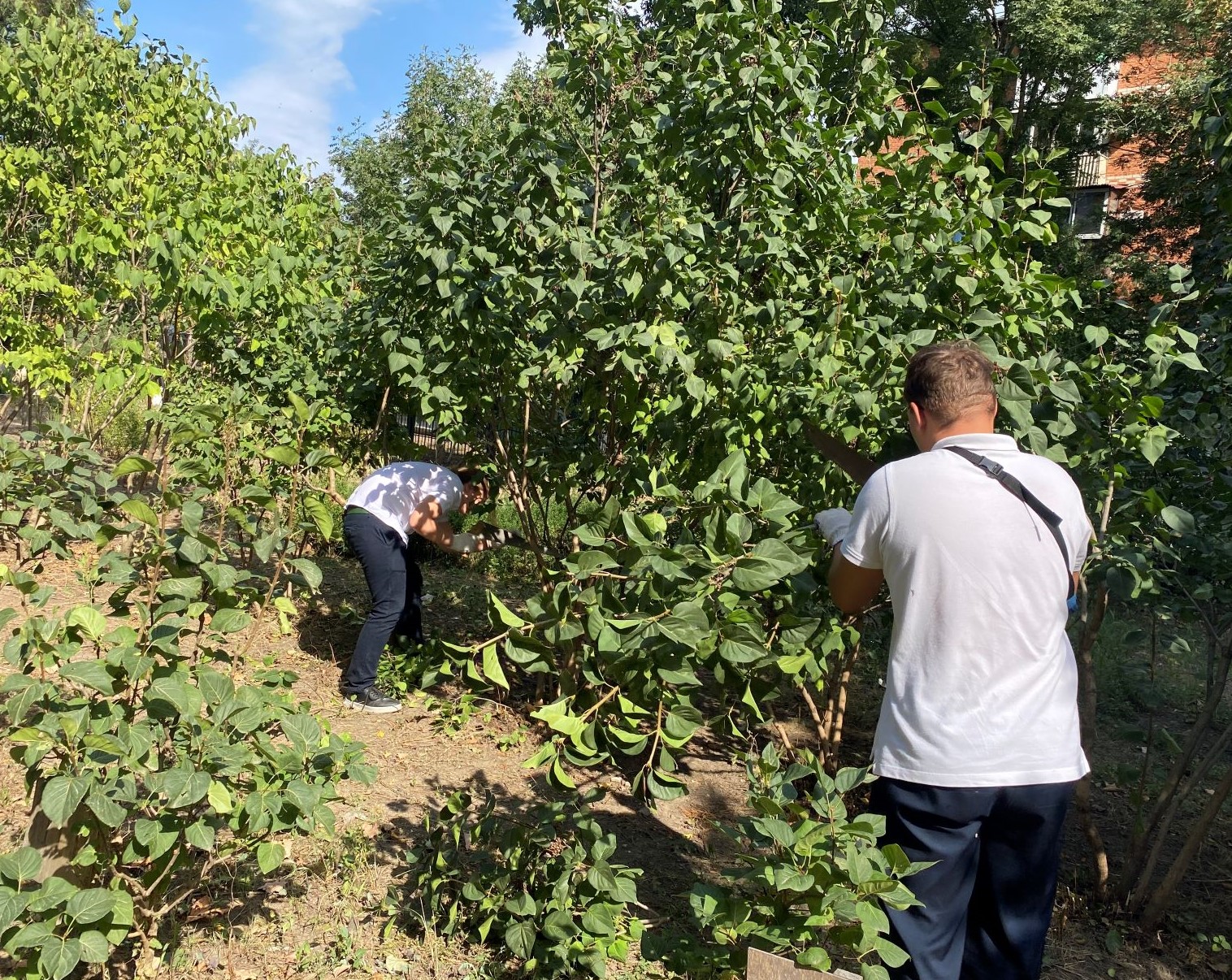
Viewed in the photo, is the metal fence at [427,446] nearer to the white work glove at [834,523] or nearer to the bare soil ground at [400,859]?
the bare soil ground at [400,859]

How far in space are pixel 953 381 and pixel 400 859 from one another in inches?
94.9

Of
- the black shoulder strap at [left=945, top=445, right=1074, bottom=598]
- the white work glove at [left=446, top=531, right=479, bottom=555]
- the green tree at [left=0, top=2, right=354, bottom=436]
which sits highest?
the green tree at [left=0, top=2, right=354, bottom=436]

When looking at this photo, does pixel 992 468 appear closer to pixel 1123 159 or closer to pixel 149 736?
pixel 149 736

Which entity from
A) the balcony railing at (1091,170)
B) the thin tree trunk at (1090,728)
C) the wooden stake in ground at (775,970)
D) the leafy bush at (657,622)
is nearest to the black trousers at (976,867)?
the wooden stake in ground at (775,970)

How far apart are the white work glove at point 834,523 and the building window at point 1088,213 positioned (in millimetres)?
11635

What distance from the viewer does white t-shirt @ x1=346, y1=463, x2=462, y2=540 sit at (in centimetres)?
454

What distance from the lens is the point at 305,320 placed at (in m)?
5.97

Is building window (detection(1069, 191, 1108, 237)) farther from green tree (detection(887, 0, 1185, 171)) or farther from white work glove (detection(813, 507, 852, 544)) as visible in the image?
white work glove (detection(813, 507, 852, 544))

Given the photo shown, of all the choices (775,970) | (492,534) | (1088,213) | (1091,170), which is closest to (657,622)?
(775,970)

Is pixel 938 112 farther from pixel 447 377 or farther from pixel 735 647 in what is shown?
pixel 447 377

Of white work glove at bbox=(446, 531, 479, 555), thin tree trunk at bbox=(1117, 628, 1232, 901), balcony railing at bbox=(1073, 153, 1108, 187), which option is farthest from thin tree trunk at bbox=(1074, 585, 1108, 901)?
balcony railing at bbox=(1073, 153, 1108, 187)

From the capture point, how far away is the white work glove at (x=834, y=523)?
221cm

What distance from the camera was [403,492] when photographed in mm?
4578

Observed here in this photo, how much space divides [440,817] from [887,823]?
6.21ft
